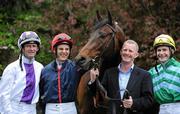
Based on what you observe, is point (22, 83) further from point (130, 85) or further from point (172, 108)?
point (172, 108)

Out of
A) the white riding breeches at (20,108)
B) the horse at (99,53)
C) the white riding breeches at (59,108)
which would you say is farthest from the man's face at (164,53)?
the white riding breeches at (20,108)

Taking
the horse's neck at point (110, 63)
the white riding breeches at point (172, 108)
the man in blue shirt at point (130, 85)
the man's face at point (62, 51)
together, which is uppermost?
the man's face at point (62, 51)

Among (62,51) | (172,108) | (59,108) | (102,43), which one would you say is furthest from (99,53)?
(172,108)

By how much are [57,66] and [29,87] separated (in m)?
0.46

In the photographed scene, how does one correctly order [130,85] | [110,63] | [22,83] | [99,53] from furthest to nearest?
[110,63]
[99,53]
[22,83]
[130,85]

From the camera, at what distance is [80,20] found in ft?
31.3

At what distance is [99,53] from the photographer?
572 cm

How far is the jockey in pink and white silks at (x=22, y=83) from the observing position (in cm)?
523

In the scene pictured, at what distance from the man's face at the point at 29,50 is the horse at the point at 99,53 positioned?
1.80ft

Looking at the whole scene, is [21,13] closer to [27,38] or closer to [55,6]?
[55,6]

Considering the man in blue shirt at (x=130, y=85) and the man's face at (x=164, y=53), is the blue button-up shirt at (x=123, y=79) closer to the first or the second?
the man in blue shirt at (x=130, y=85)

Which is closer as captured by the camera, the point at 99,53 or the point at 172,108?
the point at 172,108

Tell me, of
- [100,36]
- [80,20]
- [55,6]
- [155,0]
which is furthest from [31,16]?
[100,36]

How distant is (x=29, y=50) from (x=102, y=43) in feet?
3.39
